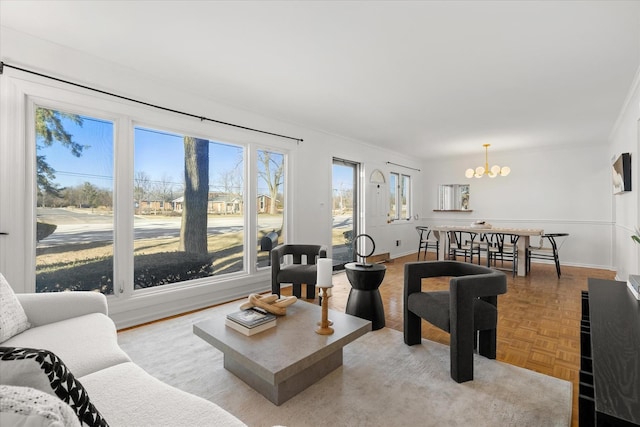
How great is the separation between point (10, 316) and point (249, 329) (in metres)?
1.19

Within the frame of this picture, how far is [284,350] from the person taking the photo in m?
1.67

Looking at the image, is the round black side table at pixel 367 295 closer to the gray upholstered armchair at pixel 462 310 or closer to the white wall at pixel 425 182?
the gray upholstered armchair at pixel 462 310

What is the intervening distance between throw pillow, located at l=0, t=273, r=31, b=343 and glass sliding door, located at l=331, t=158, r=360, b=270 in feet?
13.3

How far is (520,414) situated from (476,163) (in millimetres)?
6553

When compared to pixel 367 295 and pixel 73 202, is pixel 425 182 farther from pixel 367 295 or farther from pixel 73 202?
pixel 73 202

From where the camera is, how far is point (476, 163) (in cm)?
718

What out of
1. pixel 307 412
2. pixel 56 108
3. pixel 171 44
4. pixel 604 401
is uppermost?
pixel 171 44

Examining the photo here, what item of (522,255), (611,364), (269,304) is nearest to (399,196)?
(522,255)

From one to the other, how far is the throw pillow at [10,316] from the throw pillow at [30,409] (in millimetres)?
1359

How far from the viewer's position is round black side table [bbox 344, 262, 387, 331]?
9.12 ft

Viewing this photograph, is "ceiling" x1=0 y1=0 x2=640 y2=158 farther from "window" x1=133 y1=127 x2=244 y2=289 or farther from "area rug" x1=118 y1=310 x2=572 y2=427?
"area rug" x1=118 y1=310 x2=572 y2=427

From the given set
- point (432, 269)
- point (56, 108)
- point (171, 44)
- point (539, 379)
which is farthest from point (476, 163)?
point (56, 108)

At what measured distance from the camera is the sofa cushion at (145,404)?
0.97m

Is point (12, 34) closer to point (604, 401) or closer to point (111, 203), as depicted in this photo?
point (111, 203)
